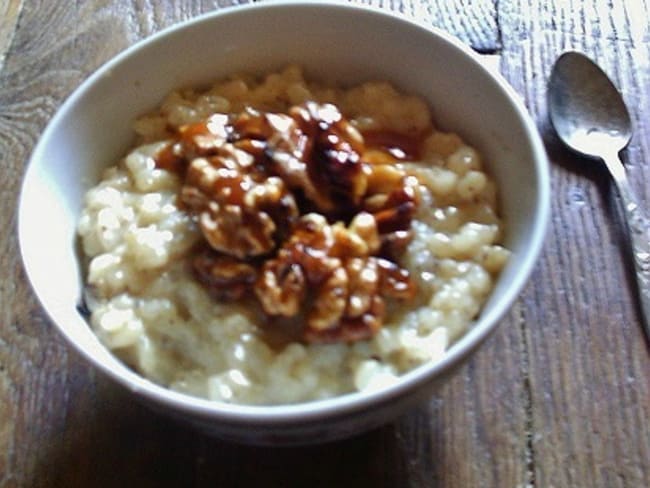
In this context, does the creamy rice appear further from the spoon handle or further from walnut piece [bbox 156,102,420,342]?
the spoon handle

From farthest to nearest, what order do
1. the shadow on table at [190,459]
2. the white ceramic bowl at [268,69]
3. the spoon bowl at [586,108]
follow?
the spoon bowl at [586,108] < the shadow on table at [190,459] < the white ceramic bowl at [268,69]

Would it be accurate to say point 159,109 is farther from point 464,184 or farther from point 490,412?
point 490,412

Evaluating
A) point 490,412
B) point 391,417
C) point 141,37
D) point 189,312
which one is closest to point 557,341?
point 490,412

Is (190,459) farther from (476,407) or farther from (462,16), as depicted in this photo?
(462,16)

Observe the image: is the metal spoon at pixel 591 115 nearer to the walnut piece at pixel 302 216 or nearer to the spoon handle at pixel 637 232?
the spoon handle at pixel 637 232

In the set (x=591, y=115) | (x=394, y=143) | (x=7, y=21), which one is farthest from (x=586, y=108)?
(x=7, y=21)

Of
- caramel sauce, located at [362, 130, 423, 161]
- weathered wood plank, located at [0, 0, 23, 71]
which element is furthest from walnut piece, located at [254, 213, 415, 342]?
weathered wood plank, located at [0, 0, 23, 71]

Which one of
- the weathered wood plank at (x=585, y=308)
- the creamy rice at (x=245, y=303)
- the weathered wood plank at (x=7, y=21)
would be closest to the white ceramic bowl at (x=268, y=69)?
the creamy rice at (x=245, y=303)
